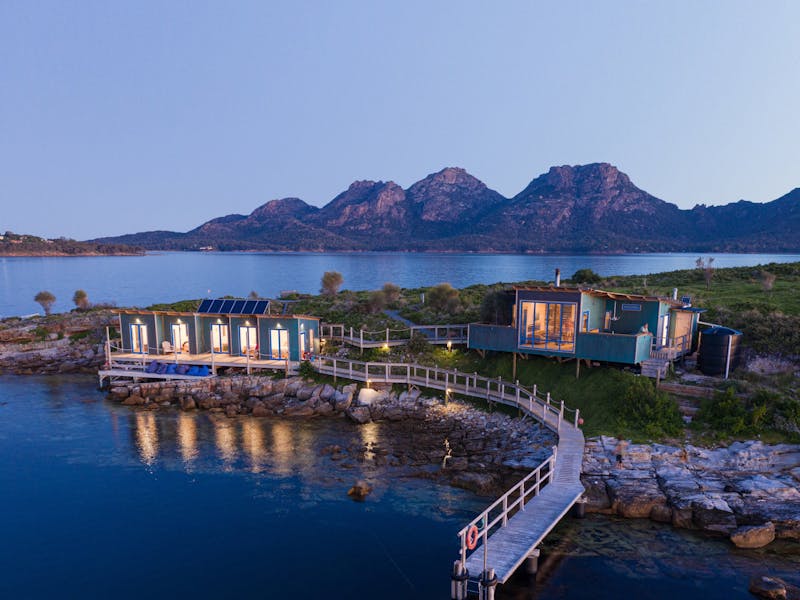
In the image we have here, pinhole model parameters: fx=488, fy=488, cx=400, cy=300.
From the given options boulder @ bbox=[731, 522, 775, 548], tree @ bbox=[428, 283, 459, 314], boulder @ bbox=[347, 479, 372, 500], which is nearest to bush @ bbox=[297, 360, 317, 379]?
boulder @ bbox=[347, 479, 372, 500]

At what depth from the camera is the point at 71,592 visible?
13555 millimetres

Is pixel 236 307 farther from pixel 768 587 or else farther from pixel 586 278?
pixel 586 278

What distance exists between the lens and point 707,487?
1619 centimetres

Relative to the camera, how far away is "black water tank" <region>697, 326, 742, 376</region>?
23.2 meters

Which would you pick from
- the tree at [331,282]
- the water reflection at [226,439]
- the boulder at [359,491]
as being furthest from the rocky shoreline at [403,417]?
the tree at [331,282]

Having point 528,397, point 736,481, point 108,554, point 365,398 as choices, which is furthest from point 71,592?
point 736,481

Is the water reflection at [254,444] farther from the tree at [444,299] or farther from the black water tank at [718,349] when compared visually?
the black water tank at [718,349]

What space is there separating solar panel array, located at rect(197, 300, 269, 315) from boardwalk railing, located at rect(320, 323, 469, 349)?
4585mm

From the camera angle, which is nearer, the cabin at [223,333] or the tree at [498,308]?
the tree at [498,308]

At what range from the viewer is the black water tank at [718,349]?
76.1ft

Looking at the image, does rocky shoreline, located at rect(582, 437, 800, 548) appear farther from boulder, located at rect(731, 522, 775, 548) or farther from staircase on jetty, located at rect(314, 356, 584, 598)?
staircase on jetty, located at rect(314, 356, 584, 598)

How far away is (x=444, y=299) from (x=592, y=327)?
56.8 ft

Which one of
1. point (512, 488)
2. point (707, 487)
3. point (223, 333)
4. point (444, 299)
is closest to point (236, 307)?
point (223, 333)

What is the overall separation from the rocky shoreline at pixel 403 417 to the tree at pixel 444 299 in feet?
47.2
